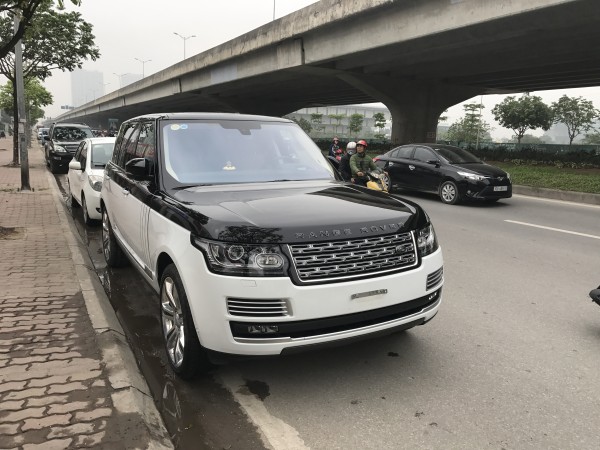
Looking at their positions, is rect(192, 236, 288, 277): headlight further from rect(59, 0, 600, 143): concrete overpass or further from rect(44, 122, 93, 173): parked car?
rect(44, 122, 93, 173): parked car

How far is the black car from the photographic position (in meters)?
12.0

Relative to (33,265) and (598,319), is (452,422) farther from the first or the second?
(33,265)

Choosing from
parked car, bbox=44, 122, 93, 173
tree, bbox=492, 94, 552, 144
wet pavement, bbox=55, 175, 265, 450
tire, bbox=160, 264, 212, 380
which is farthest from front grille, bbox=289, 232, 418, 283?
tree, bbox=492, 94, 552, 144

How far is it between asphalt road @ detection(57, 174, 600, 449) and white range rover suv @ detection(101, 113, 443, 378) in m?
0.40

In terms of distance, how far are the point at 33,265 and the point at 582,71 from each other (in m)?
26.2

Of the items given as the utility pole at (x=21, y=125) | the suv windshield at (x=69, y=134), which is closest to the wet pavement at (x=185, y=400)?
the utility pole at (x=21, y=125)

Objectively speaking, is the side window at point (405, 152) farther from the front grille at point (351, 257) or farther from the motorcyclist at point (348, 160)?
the front grille at point (351, 257)

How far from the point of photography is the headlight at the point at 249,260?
2885 mm

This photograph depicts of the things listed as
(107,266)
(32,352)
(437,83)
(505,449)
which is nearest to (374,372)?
(505,449)

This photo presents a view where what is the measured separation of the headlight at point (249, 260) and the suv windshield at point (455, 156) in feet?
35.6

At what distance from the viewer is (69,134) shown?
19062mm

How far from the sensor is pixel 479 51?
1994 centimetres

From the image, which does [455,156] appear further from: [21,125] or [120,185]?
[21,125]

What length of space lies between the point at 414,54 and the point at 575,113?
44397 millimetres
